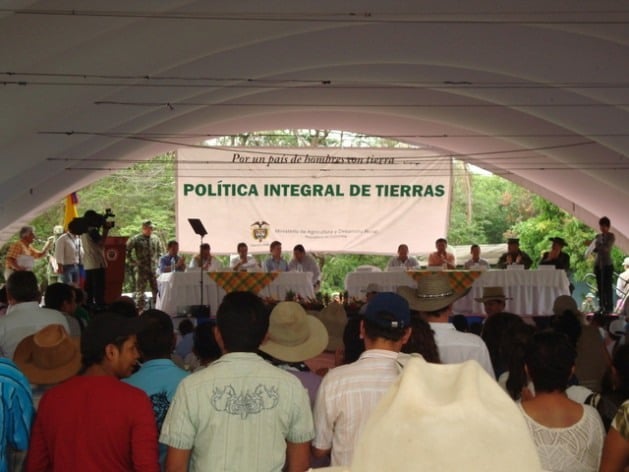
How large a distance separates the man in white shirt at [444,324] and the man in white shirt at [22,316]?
224 cm

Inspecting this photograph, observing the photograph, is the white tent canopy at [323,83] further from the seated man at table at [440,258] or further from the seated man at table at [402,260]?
the seated man at table at [402,260]

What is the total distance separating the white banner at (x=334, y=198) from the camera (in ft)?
83.9

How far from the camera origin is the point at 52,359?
209 inches

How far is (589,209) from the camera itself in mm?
25953

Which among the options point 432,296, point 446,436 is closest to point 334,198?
point 432,296

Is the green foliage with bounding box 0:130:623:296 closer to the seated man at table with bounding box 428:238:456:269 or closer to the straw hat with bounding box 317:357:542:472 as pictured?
the seated man at table with bounding box 428:238:456:269

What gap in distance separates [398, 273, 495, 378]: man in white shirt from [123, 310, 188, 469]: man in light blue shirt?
1.50 meters

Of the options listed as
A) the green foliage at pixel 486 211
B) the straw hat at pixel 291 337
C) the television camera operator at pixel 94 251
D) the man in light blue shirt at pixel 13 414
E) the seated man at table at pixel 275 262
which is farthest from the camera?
the green foliage at pixel 486 211

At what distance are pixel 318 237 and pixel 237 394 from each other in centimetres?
2181

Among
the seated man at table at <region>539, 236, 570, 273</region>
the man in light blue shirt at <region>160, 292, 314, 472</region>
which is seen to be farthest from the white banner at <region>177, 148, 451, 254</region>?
the man in light blue shirt at <region>160, 292, 314, 472</region>

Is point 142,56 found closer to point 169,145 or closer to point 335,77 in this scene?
point 335,77

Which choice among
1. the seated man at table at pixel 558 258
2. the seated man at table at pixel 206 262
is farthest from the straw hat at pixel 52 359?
the seated man at table at pixel 558 258

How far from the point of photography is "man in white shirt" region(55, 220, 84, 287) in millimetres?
21562

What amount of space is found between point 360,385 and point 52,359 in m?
1.75
